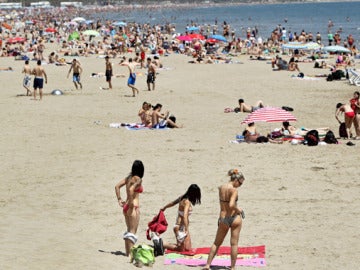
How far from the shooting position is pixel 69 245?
8883 mm

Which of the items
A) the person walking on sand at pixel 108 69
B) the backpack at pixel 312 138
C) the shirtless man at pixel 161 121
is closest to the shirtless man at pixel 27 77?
the person walking on sand at pixel 108 69

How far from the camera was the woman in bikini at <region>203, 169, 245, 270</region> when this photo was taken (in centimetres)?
804

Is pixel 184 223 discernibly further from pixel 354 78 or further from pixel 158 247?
pixel 354 78

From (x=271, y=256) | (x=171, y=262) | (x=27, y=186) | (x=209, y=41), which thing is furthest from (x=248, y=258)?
(x=209, y=41)

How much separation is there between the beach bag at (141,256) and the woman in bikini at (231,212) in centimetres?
65

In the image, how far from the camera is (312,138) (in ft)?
51.7

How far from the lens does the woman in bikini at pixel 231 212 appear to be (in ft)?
26.4

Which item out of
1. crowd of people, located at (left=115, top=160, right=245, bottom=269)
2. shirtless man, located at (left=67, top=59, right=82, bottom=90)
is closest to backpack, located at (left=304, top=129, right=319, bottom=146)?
crowd of people, located at (left=115, top=160, right=245, bottom=269)

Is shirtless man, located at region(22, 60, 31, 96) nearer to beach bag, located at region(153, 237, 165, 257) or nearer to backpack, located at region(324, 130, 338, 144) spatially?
backpack, located at region(324, 130, 338, 144)

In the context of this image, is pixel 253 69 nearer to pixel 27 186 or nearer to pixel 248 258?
pixel 27 186

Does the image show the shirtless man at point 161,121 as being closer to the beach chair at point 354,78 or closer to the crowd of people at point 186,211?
the crowd of people at point 186,211

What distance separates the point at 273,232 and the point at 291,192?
2273 mm

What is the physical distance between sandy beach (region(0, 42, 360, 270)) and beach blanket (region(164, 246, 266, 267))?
0.45 ft

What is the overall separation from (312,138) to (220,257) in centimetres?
729
